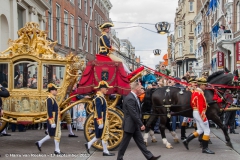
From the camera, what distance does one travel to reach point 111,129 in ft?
30.1

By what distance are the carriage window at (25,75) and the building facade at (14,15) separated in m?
7.48

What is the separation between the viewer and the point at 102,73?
934 centimetres

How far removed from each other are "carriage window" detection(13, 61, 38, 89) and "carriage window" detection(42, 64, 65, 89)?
25cm

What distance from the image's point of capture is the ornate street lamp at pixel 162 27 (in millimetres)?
18906

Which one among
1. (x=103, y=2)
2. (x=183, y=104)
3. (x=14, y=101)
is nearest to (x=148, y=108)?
(x=183, y=104)

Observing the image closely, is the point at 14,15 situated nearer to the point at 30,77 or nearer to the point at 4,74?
the point at 4,74

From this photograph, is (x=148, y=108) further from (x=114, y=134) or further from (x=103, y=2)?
(x=103, y=2)

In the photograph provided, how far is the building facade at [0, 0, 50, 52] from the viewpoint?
54.9 feet

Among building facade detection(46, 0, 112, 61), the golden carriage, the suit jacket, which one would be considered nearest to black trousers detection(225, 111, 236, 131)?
the golden carriage

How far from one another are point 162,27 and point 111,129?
36.7 feet

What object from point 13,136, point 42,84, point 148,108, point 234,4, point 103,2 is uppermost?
point 103,2

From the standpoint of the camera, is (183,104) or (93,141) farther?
(183,104)

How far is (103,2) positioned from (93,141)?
40.5 m

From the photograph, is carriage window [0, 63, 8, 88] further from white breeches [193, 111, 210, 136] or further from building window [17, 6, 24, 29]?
building window [17, 6, 24, 29]
